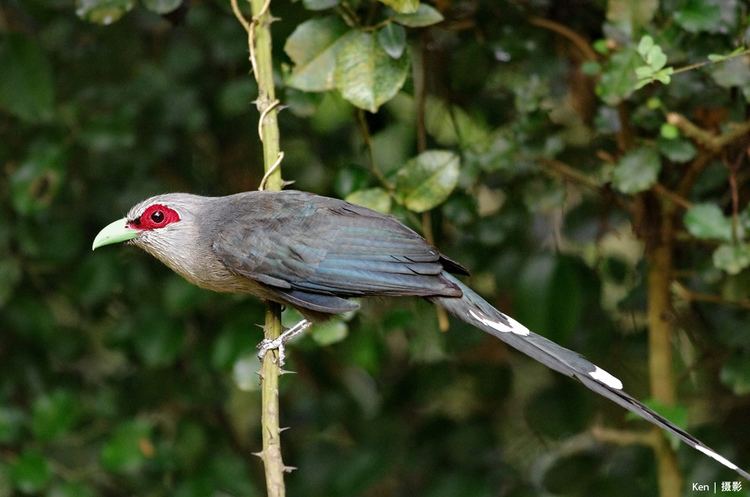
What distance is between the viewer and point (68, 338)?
3.93 m

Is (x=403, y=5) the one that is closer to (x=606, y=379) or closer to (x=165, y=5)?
(x=165, y=5)

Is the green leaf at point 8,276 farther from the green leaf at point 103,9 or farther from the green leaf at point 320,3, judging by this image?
the green leaf at point 320,3

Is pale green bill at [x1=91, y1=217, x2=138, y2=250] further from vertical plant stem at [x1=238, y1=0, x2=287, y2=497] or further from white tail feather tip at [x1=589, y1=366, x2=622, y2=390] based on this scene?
white tail feather tip at [x1=589, y1=366, x2=622, y2=390]

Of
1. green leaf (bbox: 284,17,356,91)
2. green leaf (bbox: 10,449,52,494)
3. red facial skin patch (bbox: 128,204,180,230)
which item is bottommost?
green leaf (bbox: 10,449,52,494)

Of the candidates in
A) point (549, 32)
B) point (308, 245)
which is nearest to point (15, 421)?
point (308, 245)

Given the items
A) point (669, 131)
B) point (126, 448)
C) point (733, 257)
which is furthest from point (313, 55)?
point (126, 448)

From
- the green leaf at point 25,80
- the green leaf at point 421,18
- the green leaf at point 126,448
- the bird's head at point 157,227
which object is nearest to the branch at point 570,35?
the green leaf at point 421,18

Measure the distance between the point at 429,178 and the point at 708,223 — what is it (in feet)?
2.60

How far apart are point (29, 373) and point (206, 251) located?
1448 millimetres

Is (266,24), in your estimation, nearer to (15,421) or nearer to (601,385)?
(601,385)

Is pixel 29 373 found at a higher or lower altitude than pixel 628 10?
lower

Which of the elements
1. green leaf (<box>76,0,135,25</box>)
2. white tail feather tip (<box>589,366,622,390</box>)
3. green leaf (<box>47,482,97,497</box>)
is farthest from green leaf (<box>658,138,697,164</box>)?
green leaf (<box>47,482,97,497</box>)

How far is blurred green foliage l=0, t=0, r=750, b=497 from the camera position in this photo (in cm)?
293

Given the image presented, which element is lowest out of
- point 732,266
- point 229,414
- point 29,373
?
point 229,414
